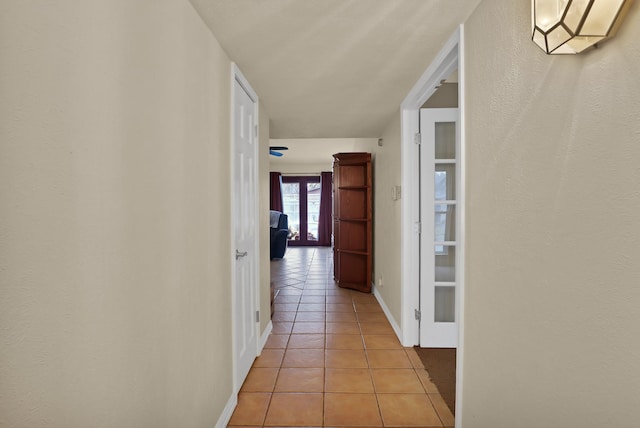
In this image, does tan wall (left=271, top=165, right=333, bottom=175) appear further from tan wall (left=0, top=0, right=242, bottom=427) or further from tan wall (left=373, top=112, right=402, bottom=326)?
tan wall (left=0, top=0, right=242, bottom=427)

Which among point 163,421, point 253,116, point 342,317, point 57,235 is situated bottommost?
point 342,317

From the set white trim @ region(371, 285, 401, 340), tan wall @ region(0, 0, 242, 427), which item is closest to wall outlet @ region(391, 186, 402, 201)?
white trim @ region(371, 285, 401, 340)

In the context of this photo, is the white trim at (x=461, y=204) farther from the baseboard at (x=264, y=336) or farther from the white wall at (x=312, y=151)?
the white wall at (x=312, y=151)

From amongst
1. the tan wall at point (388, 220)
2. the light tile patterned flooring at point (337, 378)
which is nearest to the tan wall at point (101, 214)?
the light tile patterned flooring at point (337, 378)

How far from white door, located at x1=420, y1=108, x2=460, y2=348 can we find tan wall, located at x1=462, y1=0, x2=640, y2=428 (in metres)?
1.39

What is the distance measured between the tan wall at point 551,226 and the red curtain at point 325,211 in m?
8.15

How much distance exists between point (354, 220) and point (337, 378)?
2856mm

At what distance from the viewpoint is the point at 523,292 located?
1138 mm

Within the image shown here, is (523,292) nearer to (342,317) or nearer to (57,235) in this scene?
(57,235)

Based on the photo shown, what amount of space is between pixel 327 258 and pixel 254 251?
5291 mm

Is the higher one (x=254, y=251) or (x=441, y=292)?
(x=254, y=251)

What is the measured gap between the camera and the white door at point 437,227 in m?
2.92

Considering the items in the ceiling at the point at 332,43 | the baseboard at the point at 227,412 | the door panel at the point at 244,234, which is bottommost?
the baseboard at the point at 227,412

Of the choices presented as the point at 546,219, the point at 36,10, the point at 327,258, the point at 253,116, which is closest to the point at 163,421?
the point at 36,10
